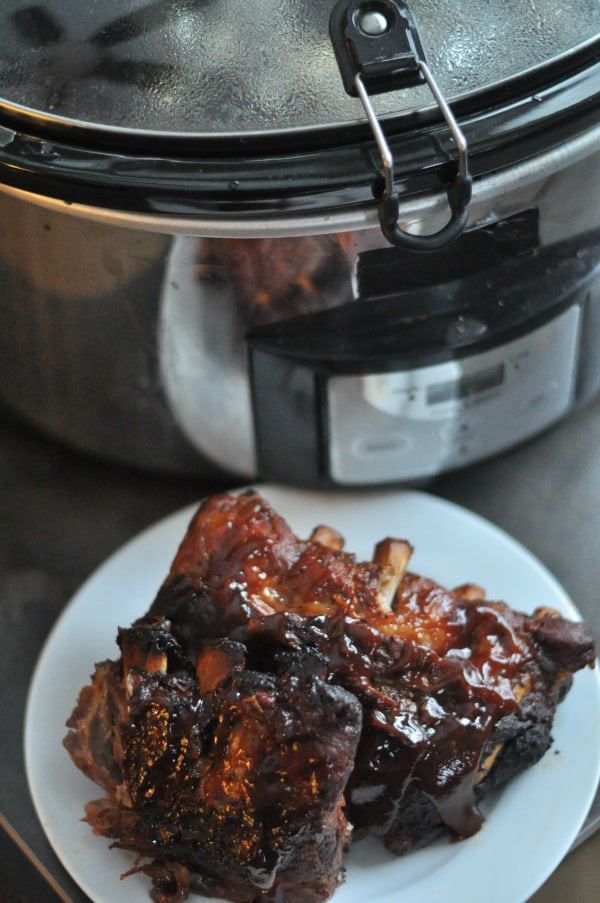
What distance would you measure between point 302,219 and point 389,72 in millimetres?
147

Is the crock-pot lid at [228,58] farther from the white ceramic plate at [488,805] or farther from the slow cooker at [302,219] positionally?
the white ceramic plate at [488,805]

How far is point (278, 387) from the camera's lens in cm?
119

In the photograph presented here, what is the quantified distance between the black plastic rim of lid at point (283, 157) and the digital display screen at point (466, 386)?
26 centimetres

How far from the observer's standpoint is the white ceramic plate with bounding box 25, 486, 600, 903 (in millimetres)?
1006

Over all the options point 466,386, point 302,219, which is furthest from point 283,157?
point 466,386

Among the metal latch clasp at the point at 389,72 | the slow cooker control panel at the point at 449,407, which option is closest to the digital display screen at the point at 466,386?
the slow cooker control panel at the point at 449,407

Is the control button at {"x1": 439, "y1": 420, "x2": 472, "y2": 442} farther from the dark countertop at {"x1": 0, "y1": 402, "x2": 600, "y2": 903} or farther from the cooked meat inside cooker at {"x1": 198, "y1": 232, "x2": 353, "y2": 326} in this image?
the cooked meat inside cooker at {"x1": 198, "y1": 232, "x2": 353, "y2": 326}

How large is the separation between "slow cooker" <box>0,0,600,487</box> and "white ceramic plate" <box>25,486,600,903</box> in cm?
8

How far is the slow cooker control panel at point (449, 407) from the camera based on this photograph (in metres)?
1.17

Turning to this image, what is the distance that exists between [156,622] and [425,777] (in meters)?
0.28

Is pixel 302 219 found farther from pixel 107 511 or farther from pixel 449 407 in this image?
pixel 107 511

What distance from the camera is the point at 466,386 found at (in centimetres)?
119

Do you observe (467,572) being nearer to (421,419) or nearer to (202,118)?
(421,419)

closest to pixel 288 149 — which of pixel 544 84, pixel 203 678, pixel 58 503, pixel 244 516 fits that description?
pixel 544 84
